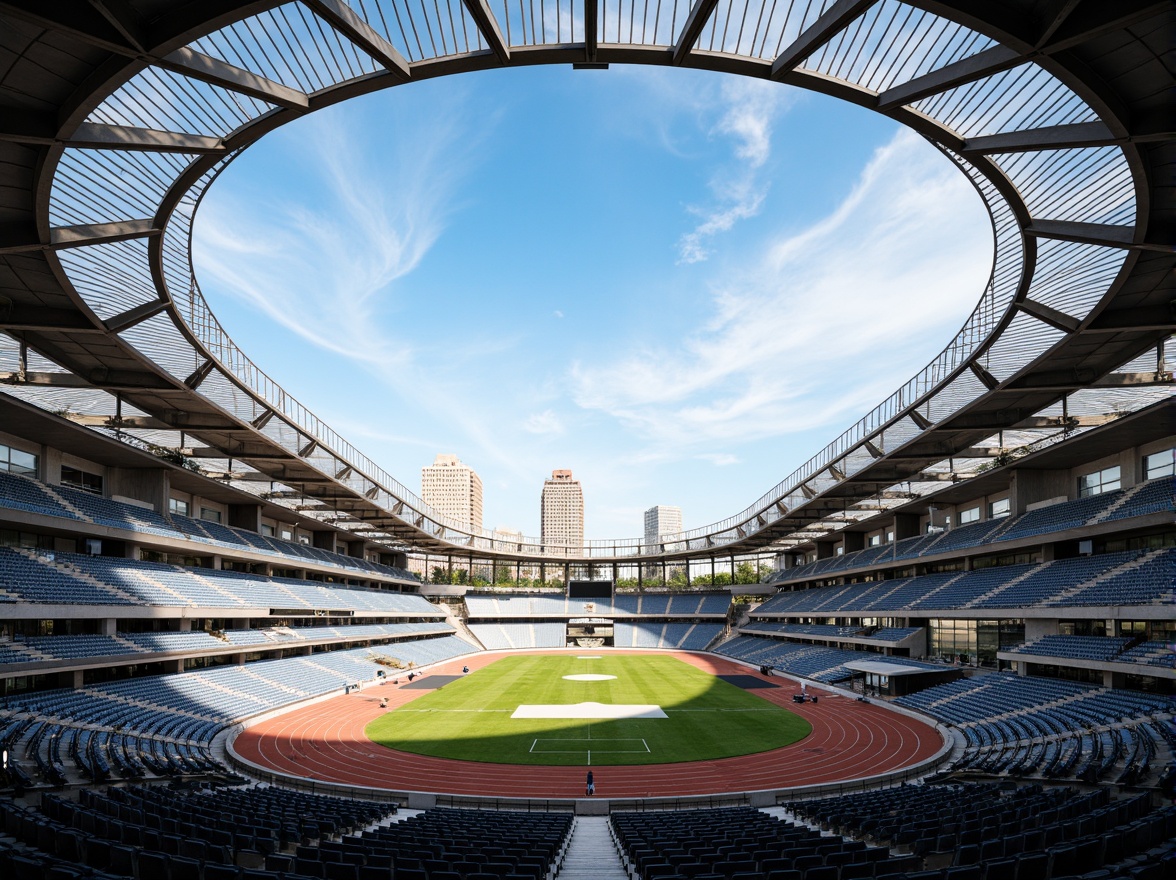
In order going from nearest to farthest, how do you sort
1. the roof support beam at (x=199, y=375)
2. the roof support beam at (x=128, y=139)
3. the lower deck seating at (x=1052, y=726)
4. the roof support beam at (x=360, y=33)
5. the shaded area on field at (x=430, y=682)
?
the roof support beam at (x=360, y=33)
the roof support beam at (x=128, y=139)
the lower deck seating at (x=1052, y=726)
the roof support beam at (x=199, y=375)
the shaded area on field at (x=430, y=682)

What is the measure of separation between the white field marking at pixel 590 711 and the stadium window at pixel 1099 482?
28521 millimetres

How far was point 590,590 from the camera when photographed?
4048 inches

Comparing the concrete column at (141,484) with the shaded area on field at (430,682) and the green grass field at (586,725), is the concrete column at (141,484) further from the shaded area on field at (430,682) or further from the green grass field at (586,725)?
the shaded area on field at (430,682)

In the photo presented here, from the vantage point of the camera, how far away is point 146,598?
36.2 metres

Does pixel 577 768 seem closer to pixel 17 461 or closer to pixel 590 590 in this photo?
pixel 17 461

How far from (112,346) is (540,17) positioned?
22.0m

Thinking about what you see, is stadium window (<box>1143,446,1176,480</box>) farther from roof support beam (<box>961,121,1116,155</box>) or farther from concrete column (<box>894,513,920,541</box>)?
concrete column (<box>894,513,920,541</box>)

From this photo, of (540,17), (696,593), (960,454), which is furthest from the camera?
(696,593)

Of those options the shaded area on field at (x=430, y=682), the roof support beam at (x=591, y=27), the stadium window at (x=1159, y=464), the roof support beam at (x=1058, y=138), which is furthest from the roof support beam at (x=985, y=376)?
→ the shaded area on field at (x=430, y=682)

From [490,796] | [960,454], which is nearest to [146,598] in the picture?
[490,796]

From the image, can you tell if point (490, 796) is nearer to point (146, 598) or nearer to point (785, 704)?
point (146, 598)

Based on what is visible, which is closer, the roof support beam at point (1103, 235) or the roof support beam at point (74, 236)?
the roof support beam at point (1103, 235)

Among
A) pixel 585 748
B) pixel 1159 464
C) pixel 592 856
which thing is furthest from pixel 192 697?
pixel 1159 464

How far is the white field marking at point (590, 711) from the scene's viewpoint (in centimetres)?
4225
